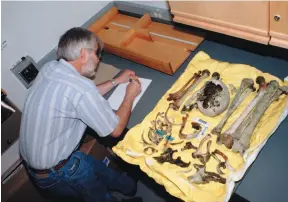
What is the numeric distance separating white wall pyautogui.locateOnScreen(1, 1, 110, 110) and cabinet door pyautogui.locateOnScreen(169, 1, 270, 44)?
979mm

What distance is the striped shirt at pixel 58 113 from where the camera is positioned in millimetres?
1463

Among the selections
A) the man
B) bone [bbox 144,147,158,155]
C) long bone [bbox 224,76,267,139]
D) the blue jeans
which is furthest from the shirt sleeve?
long bone [bbox 224,76,267,139]

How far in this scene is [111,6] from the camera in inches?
93.5

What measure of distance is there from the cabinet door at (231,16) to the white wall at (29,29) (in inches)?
38.5

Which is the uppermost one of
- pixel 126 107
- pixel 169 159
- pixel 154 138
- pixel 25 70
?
pixel 25 70

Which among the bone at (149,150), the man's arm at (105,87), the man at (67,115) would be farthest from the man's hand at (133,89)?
the bone at (149,150)

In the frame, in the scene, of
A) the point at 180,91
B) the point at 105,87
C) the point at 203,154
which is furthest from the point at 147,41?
the point at 203,154

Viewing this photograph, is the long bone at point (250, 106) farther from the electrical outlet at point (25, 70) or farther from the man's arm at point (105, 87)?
the electrical outlet at point (25, 70)

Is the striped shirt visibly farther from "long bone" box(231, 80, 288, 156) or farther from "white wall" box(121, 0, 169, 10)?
"white wall" box(121, 0, 169, 10)

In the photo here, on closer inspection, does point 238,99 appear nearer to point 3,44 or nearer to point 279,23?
point 279,23

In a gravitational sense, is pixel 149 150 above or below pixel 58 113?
below

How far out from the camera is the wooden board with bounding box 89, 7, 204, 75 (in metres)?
1.81

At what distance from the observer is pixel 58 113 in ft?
4.92

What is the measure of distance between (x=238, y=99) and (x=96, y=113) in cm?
69
